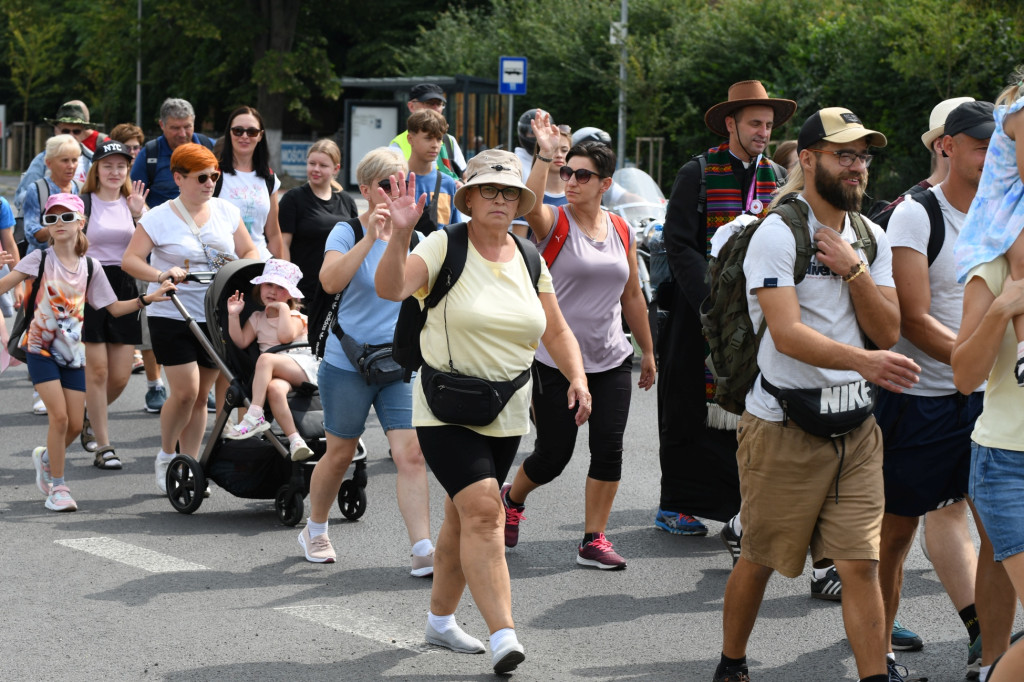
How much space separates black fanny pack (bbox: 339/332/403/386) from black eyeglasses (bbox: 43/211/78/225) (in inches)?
91.1

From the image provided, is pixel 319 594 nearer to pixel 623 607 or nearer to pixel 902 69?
pixel 623 607

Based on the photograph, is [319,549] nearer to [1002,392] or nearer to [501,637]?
[501,637]

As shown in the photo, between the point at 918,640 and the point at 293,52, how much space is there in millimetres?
39991

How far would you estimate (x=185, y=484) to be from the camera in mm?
7445

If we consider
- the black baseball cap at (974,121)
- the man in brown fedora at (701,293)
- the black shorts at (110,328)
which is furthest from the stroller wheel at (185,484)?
the black baseball cap at (974,121)

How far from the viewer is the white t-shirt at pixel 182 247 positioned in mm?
7809

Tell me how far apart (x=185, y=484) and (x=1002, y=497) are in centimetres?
478

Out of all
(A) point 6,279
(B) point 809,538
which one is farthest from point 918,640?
(A) point 6,279

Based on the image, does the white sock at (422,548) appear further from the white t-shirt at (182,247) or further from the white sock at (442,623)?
the white t-shirt at (182,247)

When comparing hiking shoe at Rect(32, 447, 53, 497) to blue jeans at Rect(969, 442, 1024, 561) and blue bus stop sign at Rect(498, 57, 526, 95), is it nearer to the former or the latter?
blue jeans at Rect(969, 442, 1024, 561)

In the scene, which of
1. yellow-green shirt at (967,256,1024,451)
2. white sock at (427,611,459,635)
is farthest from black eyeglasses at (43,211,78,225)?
yellow-green shirt at (967,256,1024,451)

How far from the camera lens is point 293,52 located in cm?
4319

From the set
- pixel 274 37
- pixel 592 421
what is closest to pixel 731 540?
pixel 592 421

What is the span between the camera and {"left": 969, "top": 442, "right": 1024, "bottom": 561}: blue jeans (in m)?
3.72
